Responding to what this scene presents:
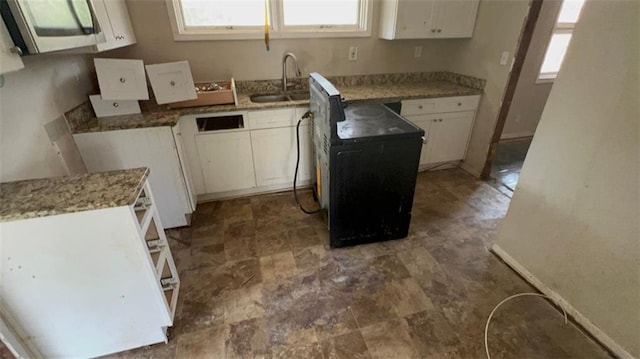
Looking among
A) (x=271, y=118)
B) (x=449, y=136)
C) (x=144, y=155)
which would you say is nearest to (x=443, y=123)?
(x=449, y=136)

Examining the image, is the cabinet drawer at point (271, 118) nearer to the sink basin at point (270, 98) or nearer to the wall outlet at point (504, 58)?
the sink basin at point (270, 98)

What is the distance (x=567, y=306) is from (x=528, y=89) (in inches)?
120

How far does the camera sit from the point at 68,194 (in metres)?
1.18

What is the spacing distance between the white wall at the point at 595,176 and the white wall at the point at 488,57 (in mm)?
1231

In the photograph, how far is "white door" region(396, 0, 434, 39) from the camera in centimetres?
262

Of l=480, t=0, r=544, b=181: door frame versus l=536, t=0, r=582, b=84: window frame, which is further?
l=536, t=0, r=582, b=84: window frame

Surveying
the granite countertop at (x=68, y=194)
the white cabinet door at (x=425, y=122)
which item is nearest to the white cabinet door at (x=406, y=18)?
the white cabinet door at (x=425, y=122)

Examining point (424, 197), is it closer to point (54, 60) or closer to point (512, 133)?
point (512, 133)

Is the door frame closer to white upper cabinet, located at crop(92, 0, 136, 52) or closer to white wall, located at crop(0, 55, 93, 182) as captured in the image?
white upper cabinet, located at crop(92, 0, 136, 52)

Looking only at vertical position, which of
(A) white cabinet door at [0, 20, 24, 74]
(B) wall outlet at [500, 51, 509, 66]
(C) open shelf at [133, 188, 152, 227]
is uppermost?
(A) white cabinet door at [0, 20, 24, 74]

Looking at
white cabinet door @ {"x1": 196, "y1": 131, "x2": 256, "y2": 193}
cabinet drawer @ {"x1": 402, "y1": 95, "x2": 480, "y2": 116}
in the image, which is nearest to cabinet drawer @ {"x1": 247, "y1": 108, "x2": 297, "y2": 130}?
white cabinet door @ {"x1": 196, "y1": 131, "x2": 256, "y2": 193}

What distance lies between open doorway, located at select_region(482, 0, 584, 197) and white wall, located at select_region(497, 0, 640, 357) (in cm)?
122

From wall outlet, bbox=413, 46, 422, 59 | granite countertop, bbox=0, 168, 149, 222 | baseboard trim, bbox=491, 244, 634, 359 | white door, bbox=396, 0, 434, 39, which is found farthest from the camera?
wall outlet, bbox=413, 46, 422, 59

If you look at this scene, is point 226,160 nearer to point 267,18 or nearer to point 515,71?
point 267,18
